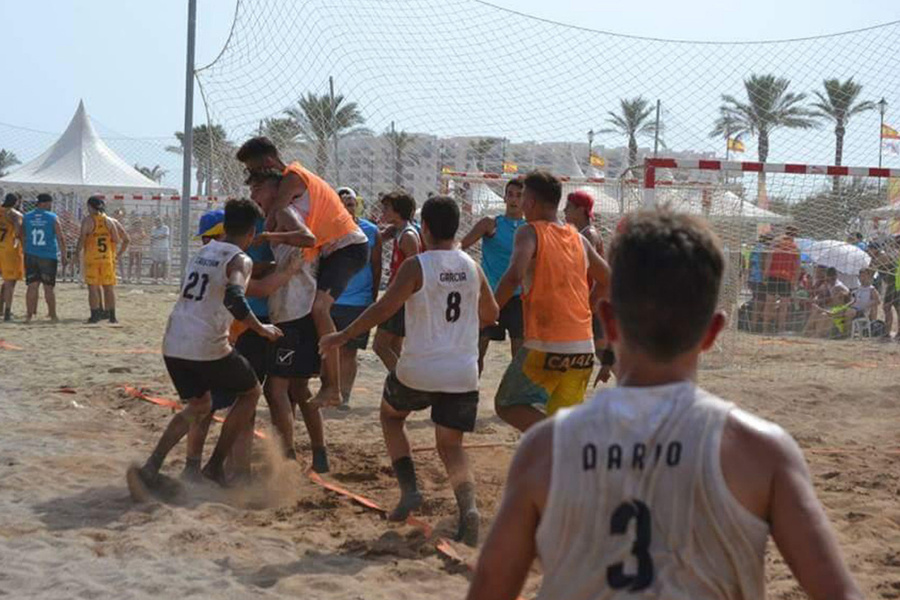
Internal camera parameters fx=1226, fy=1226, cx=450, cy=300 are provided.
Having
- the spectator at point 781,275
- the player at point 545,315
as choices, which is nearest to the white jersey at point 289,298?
the player at point 545,315

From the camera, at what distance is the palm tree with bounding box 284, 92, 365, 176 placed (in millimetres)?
13273

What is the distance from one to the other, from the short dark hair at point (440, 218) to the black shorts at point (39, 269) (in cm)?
1253

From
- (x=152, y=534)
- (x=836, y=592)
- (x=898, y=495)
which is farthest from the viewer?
(x=898, y=495)

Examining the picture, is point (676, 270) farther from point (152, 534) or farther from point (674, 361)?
point (152, 534)

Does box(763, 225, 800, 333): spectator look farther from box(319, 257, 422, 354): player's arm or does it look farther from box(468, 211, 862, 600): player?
box(468, 211, 862, 600): player

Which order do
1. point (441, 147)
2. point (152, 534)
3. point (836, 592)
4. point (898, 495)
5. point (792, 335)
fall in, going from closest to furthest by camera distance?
point (836, 592) → point (152, 534) → point (898, 495) → point (441, 147) → point (792, 335)

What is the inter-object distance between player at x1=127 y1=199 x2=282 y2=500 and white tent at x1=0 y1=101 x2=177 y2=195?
27.0m

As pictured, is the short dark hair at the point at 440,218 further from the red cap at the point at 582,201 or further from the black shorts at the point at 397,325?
the black shorts at the point at 397,325

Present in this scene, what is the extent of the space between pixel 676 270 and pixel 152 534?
4.39 metres

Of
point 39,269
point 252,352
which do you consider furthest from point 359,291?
point 39,269

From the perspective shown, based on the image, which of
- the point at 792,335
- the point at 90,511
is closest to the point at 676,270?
the point at 90,511

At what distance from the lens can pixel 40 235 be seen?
17359 millimetres

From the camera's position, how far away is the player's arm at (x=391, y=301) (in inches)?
227

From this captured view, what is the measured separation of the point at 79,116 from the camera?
3466cm
